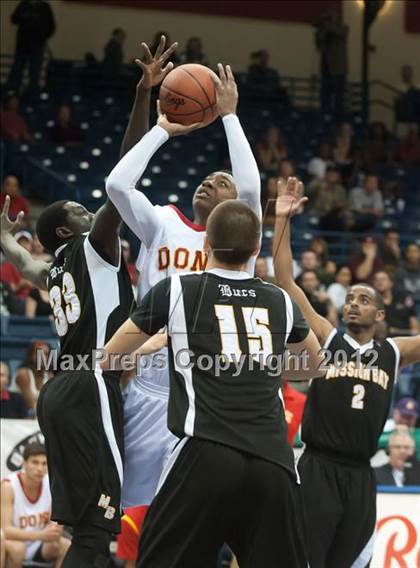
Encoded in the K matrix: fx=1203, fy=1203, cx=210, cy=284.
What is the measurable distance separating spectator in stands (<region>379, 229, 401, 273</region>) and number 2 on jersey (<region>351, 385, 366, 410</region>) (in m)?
8.45

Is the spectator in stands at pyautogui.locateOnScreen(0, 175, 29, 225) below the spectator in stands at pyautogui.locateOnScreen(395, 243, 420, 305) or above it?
above

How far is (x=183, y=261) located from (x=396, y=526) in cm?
352

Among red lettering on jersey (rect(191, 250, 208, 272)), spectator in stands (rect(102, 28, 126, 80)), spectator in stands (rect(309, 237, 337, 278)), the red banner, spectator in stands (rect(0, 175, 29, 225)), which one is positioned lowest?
red lettering on jersey (rect(191, 250, 208, 272))

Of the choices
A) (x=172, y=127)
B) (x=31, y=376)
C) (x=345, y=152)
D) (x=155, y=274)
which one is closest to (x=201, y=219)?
(x=155, y=274)

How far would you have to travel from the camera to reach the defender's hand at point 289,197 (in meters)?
6.45

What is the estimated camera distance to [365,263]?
15.3m

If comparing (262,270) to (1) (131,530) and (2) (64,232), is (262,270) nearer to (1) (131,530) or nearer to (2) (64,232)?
(1) (131,530)

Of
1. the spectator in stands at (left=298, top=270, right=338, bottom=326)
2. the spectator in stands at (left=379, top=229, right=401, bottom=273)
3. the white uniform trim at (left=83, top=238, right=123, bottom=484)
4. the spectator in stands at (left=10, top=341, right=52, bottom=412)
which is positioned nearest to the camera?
the white uniform trim at (left=83, top=238, right=123, bottom=484)

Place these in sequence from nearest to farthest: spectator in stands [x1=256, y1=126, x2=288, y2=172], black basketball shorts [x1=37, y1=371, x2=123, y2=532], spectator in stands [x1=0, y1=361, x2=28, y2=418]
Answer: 1. black basketball shorts [x1=37, y1=371, x2=123, y2=532]
2. spectator in stands [x1=0, y1=361, x2=28, y2=418]
3. spectator in stands [x1=256, y1=126, x2=288, y2=172]

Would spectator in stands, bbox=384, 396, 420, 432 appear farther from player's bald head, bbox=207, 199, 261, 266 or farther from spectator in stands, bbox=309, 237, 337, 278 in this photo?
player's bald head, bbox=207, 199, 261, 266

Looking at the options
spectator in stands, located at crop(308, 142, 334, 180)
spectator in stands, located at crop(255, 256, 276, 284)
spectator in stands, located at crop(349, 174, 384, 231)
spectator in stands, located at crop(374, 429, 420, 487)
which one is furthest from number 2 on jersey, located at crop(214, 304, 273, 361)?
spectator in stands, located at crop(308, 142, 334, 180)

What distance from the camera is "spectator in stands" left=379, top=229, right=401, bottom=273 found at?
15802mm

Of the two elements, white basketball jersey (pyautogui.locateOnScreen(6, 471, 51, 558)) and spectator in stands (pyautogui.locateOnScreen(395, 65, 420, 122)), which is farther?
spectator in stands (pyautogui.locateOnScreen(395, 65, 420, 122))

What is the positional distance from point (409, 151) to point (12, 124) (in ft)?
24.1
